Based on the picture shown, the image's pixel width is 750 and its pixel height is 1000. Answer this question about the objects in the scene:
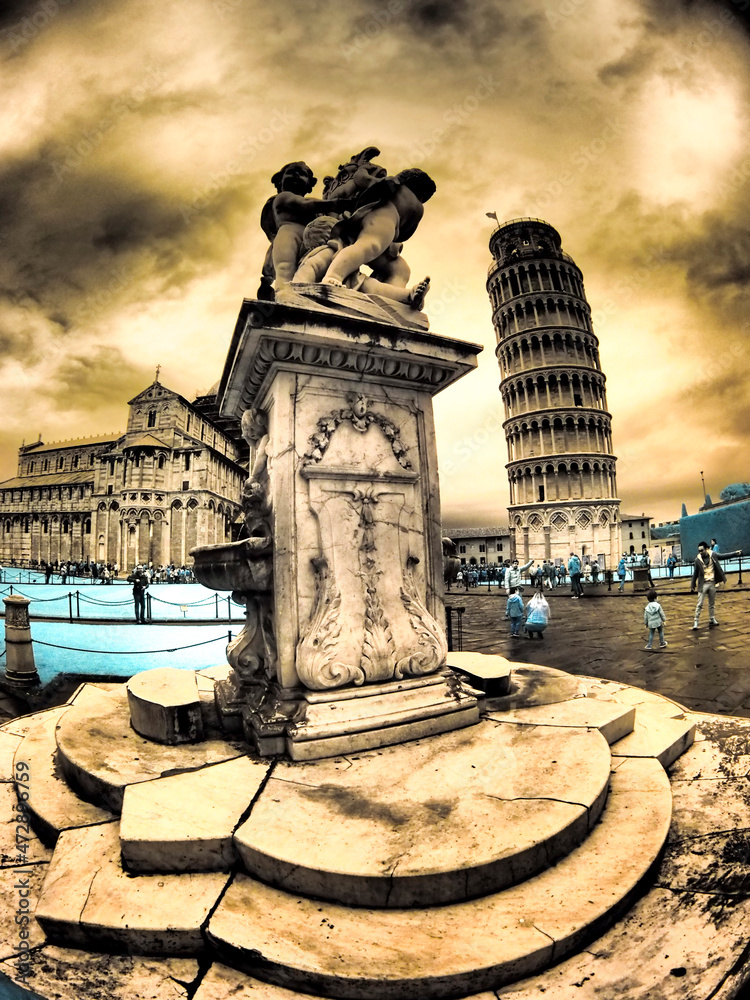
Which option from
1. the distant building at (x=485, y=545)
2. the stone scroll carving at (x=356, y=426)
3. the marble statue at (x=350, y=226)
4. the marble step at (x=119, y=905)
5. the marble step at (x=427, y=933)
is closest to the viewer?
the marble step at (x=427, y=933)

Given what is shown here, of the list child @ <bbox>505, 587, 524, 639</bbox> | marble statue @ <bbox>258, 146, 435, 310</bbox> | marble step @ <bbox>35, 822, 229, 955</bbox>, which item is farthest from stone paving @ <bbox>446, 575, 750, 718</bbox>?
marble step @ <bbox>35, 822, 229, 955</bbox>

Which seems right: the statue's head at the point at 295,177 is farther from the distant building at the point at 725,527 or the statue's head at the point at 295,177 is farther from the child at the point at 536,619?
the distant building at the point at 725,527

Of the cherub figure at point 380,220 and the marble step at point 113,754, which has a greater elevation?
the cherub figure at point 380,220

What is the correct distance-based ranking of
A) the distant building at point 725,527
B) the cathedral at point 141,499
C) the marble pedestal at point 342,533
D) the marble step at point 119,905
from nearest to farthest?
the marble step at point 119,905 → the marble pedestal at point 342,533 → the distant building at point 725,527 → the cathedral at point 141,499

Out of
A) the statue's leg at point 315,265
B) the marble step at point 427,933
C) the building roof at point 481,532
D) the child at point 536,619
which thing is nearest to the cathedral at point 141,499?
the building roof at point 481,532

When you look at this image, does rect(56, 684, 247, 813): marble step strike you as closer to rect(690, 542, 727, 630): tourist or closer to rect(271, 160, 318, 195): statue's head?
rect(271, 160, 318, 195): statue's head

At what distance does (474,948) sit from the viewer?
50.6 inches

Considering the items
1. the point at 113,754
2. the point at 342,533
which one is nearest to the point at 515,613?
the point at 342,533

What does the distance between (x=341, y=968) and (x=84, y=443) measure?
271 feet

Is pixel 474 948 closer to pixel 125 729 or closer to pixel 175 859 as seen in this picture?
pixel 175 859

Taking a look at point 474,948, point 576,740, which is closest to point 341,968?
point 474,948

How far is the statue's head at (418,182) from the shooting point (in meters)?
3.48

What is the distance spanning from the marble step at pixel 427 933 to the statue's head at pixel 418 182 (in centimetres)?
394

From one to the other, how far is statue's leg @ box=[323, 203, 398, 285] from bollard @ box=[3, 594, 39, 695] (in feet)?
20.3
